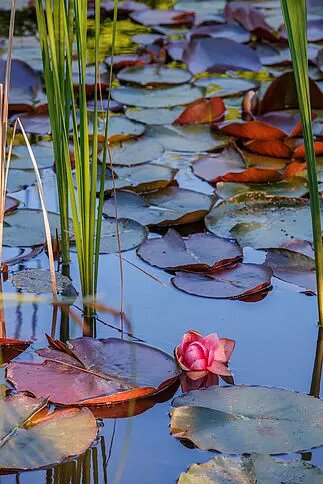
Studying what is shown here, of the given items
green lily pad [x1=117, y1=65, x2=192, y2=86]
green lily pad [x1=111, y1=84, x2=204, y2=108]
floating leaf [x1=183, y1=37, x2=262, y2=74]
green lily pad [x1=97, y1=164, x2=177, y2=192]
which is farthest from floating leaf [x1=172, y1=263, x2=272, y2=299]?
floating leaf [x1=183, y1=37, x2=262, y2=74]

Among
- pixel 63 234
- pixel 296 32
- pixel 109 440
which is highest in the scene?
pixel 296 32

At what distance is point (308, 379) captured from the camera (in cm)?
170

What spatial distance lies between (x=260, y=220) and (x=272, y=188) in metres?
0.26

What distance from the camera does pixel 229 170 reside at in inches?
107

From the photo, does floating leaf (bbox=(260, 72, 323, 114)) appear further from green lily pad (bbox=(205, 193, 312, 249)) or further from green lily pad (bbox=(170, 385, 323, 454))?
green lily pad (bbox=(170, 385, 323, 454))

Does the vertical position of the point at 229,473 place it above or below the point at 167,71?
below

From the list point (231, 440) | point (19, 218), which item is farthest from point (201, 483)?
point (19, 218)

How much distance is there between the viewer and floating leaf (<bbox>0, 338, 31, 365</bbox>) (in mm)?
1772

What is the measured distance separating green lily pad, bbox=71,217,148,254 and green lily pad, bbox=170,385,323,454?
704 millimetres

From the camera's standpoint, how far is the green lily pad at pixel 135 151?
2.81 m

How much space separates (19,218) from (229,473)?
122 cm

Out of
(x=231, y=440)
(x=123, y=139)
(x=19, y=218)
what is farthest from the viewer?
(x=123, y=139)

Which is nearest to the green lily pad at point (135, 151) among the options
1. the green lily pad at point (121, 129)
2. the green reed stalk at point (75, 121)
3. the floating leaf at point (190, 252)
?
the green lily pad at point (121, 129)

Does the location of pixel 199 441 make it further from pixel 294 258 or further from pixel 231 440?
pixel 294 258
